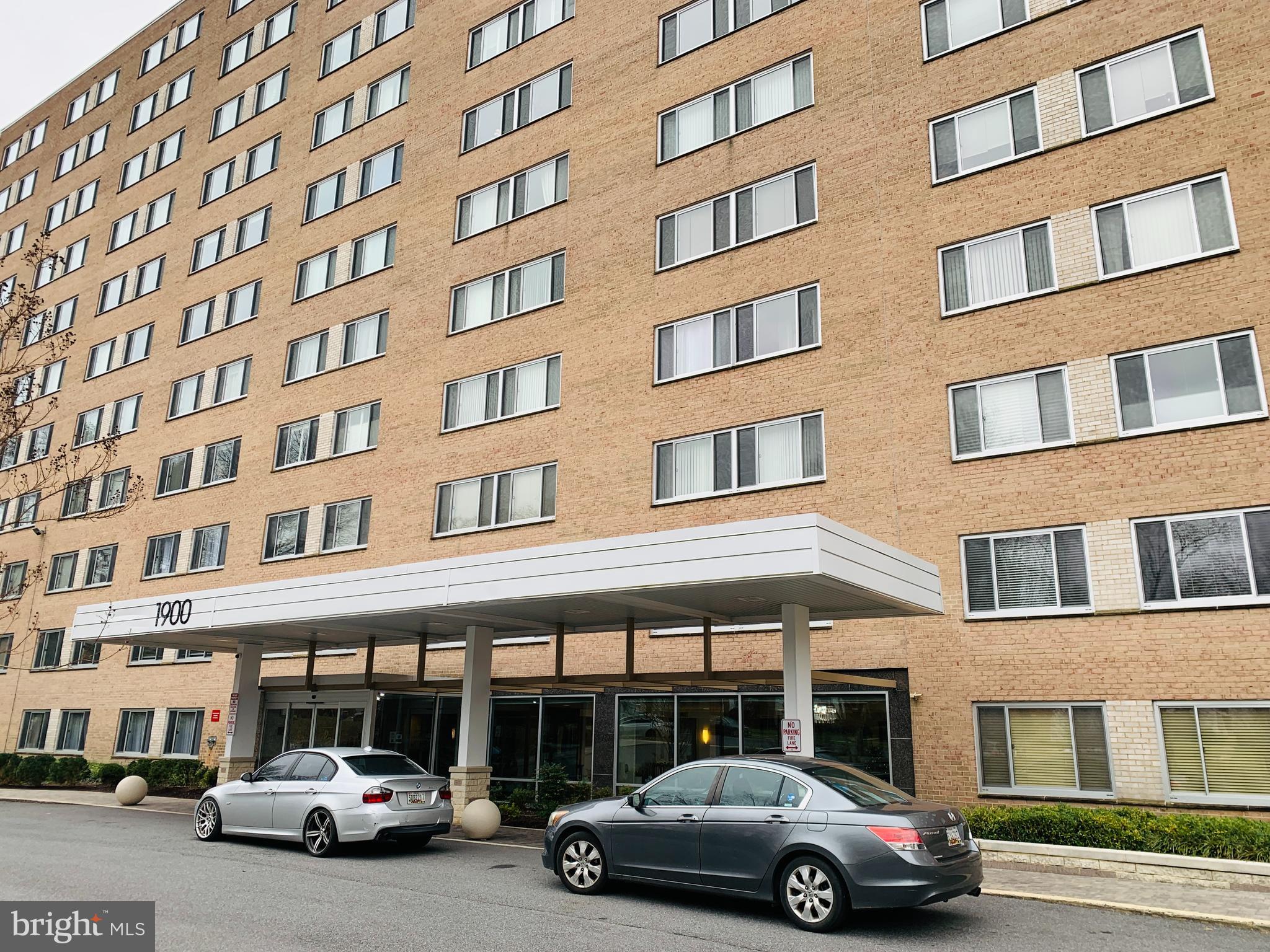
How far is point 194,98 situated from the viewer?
1500 inches

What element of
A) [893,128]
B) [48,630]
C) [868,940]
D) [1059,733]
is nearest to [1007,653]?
[1059,733]

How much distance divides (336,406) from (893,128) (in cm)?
1711

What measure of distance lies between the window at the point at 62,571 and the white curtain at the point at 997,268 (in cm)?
3195

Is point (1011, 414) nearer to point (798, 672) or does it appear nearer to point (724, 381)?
point (724, 381)

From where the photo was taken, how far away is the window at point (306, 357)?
29.4 m

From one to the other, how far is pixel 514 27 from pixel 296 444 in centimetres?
1382

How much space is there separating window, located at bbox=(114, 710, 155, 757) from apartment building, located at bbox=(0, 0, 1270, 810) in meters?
0.44

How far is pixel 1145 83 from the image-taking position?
56.0ft

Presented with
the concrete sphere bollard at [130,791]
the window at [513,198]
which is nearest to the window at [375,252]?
the window at [513,198]

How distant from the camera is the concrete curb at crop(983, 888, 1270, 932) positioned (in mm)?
10039

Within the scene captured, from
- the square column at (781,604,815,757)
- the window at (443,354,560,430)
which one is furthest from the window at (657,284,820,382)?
the square column at (781,604,815,757)

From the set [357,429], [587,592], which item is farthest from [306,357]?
[587,592]

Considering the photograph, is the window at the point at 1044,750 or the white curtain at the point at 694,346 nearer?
the window at the point at 1044,750

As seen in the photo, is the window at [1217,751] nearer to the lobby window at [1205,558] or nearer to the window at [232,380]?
the lobby window at [1205,558]
